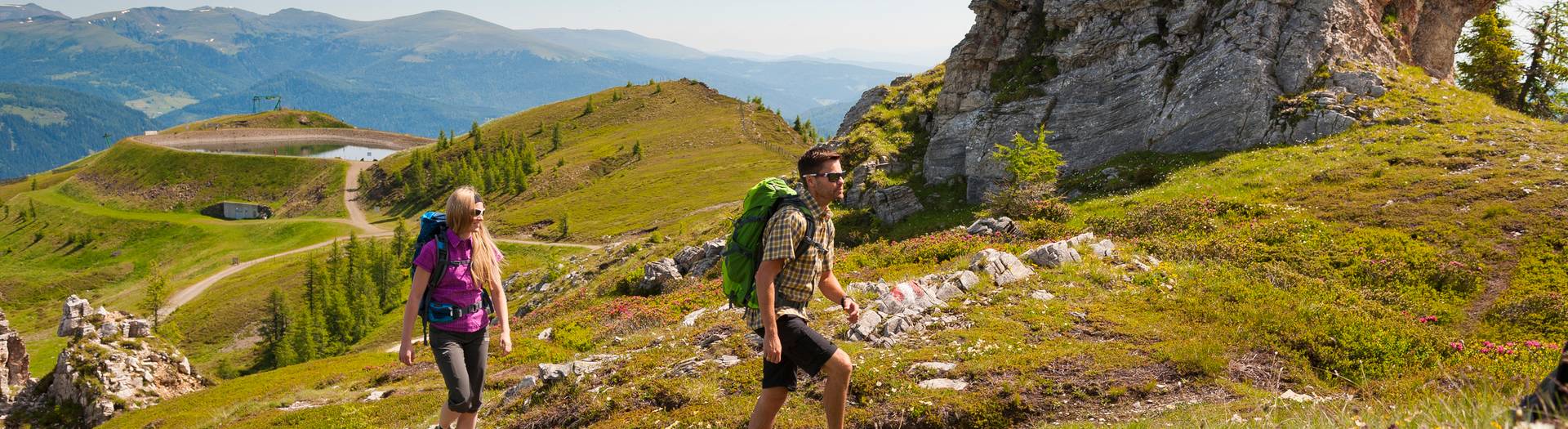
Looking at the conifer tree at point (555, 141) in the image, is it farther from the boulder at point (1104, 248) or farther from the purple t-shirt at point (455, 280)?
the purple t-shirt at point (455, 280)

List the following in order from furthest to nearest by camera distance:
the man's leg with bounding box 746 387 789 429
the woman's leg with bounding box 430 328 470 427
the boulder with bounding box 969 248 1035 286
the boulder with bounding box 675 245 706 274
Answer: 1. the boulder with bounding box 675 245 706 274
2. the boulder with bounding box 969 248 1035 286
3. the woman's leg with bounding box 430 328 470 427
4. the man's leg with bounding box 746 387 789 429

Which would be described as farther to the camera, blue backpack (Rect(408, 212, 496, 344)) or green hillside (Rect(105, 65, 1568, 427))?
green hillside (Rect(105, 65, 1568, 427))

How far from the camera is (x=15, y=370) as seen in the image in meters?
40.2

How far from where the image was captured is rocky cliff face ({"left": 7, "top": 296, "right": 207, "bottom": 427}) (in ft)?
112

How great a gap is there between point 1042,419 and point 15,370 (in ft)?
188

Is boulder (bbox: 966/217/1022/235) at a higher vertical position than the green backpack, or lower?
lower

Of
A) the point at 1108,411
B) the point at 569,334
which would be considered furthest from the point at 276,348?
the point at 1108,411

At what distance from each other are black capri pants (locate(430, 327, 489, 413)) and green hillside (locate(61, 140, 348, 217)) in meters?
164

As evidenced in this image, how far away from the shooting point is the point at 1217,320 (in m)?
12.7

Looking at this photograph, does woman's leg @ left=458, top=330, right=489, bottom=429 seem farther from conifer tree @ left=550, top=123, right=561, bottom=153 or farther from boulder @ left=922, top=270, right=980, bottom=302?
conifer tree @ left=550, top=123, right=561, bottom=153

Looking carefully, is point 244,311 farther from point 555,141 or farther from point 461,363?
point 461,363

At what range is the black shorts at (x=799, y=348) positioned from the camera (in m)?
7.36

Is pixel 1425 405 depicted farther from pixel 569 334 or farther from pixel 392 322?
pixel 392 322

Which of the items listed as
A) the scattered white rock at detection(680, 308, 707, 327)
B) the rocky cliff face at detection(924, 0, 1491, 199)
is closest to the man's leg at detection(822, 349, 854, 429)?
the scattered white rock at detection(680, 308, 707, 327)
